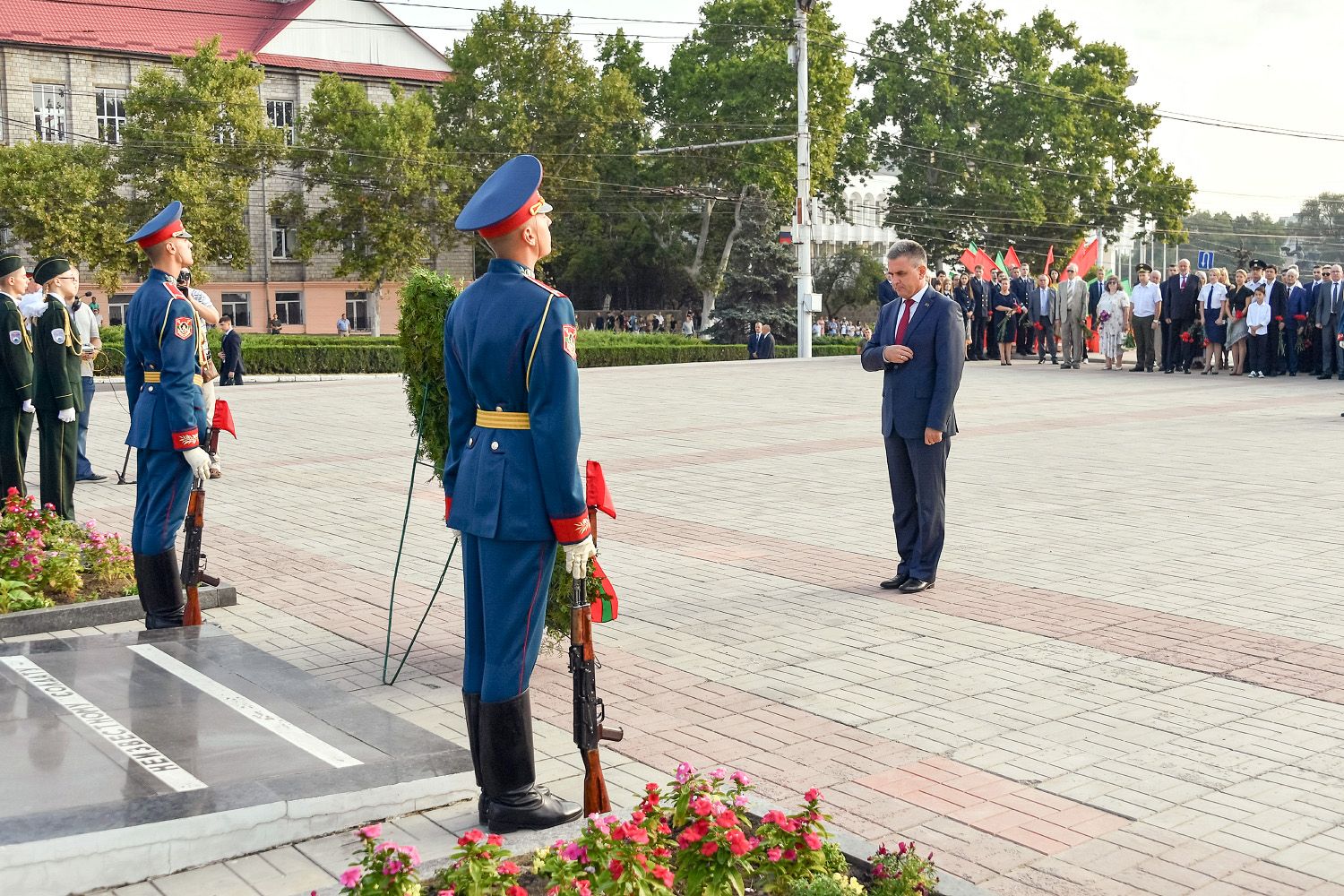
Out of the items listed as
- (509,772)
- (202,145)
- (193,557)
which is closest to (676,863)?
(509,772)

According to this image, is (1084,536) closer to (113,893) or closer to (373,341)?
(113,893)

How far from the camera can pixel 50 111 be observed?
5694 centimetres

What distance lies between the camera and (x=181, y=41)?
60.6 m

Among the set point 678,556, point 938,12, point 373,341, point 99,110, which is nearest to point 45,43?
point 99,110

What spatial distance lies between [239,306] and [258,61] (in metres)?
10.7

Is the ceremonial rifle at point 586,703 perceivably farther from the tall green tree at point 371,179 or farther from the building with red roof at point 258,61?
the building with red roof at point 258,61

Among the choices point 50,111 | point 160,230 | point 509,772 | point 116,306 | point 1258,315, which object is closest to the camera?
point 509,772

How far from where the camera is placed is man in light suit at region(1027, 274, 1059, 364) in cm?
2892

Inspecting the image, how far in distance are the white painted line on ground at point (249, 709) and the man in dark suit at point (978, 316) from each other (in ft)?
82.2

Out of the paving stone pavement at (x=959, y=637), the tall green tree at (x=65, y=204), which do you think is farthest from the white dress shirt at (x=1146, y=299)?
the tall green tree at (x=65, y=204)

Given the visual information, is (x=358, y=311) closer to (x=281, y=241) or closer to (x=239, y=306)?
(x=281, y=241)

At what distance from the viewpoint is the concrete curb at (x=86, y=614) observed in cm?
700

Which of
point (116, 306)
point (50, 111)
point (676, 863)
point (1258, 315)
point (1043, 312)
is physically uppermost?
point (50, 111)

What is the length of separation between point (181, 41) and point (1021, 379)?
4772 centimetres
